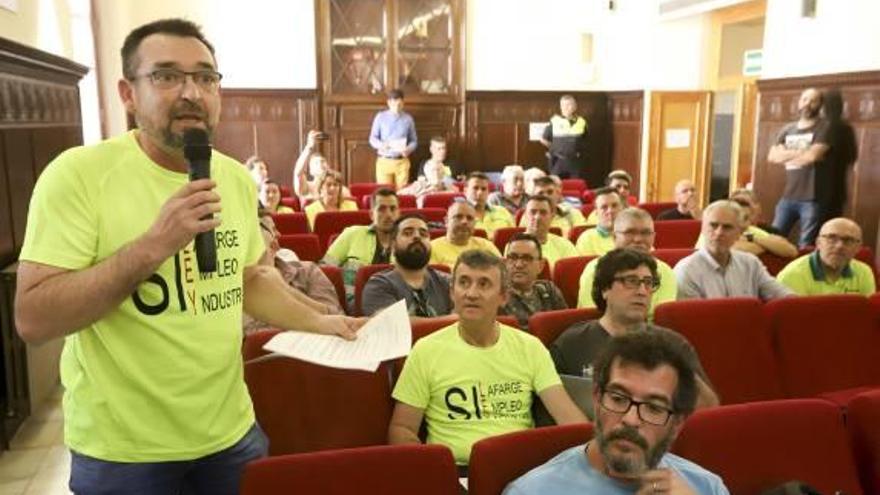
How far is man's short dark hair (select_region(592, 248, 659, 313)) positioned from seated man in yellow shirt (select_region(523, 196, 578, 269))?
1636 millimetres

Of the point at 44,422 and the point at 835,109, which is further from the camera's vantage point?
the point at 835,109

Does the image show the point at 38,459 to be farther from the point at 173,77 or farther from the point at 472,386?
the point at 173,77

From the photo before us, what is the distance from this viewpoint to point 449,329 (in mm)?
2391

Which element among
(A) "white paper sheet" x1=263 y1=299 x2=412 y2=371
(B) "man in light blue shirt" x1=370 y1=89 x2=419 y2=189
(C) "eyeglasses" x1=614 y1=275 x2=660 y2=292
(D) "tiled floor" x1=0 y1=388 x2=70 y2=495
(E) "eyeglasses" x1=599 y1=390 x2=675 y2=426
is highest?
(B) "man in light blue shirt" x1=370 y1=89 x2=419 y2=189

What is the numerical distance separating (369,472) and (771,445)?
1.06 meters

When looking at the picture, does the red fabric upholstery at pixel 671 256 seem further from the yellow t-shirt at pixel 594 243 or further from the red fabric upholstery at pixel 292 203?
the red fabric upholstery at pixel 292 203

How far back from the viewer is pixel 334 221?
16.8 feet

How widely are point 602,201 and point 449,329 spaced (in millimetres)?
2553

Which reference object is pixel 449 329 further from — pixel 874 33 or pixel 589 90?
pixel 589 90

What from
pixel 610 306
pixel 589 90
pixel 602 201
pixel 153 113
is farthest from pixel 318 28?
pixel 153 113

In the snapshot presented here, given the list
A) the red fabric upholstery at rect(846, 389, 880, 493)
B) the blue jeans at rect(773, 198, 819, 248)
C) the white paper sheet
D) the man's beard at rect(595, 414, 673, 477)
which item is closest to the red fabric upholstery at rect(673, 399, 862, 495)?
the red fabric upholstery at rect(846, 389, 880, 493)

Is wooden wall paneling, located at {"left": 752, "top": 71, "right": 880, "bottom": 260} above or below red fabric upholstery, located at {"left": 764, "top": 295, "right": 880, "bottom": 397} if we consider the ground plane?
above

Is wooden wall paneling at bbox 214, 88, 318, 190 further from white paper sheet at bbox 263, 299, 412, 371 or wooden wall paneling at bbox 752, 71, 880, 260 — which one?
white paper sheet at bbox 263, 299, 412, 371

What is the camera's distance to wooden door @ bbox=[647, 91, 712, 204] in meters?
9.27
